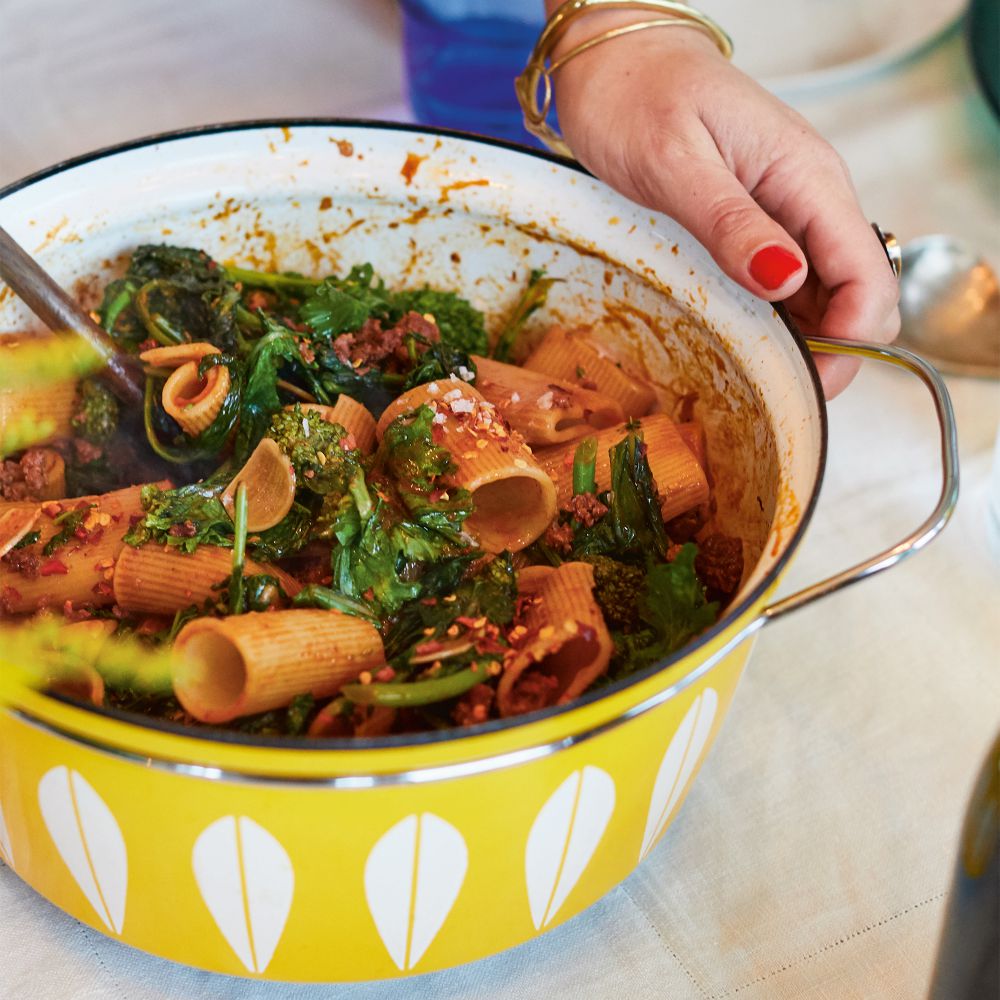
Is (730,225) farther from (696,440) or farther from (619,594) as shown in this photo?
(619,594)

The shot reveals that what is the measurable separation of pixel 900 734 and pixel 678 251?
0.70 meters

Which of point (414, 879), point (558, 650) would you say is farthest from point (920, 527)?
point (414, 879)

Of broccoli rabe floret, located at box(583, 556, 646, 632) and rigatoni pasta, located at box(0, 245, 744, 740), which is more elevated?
rigatoni pasta, located at box(0, 245, 744, 740)

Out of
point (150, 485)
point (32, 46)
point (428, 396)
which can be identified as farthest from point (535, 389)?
point (32, 46)

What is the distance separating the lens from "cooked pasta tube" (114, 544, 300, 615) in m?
1.19

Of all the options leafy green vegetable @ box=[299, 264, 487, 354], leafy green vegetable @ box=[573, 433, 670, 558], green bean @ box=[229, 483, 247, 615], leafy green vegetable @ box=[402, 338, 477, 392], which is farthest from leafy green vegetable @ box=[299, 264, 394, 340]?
leafy green vegetable @ box=[573, 433, 670, 558]

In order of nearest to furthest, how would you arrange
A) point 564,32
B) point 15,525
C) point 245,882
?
point 245,882 → point 15,525 → point 564,32

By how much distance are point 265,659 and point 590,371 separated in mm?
716

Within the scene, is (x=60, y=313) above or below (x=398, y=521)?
above

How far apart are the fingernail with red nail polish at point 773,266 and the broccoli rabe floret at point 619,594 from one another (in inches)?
14.4

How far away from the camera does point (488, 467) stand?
123 centimetres

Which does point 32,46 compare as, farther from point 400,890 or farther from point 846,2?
point 400,890

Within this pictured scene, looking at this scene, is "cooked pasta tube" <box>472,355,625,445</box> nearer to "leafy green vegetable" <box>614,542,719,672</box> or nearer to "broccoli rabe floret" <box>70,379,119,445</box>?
"leafy green vegetable" <box>614,542,719,672</box>

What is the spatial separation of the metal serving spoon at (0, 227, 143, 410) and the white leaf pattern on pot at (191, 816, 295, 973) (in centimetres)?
71
